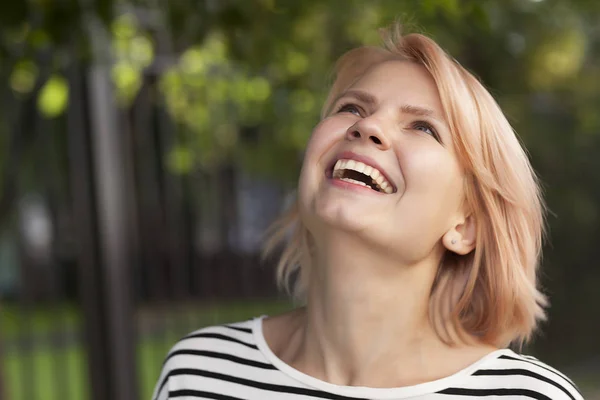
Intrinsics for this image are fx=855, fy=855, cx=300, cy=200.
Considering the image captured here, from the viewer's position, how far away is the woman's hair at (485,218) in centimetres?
126

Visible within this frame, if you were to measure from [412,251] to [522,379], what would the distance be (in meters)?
0.24

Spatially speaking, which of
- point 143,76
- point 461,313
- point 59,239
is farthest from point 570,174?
point 461,313

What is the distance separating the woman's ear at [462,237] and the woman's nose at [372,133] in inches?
7.1

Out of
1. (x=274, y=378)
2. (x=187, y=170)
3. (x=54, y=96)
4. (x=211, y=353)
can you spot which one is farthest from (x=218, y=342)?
(x=187, y=170)

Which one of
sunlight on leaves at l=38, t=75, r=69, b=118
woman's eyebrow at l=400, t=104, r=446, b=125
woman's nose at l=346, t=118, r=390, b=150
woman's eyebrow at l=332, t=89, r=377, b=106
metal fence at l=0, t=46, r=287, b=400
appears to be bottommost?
metal fence at l=0, t=46, r=287, b=400

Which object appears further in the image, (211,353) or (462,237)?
(211,353)

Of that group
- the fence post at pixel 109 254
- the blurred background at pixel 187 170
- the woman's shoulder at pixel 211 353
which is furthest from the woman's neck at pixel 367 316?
the fence post at pixel 109 254

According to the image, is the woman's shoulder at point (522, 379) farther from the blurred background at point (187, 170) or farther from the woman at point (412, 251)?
the blurred background at point (187, 170)

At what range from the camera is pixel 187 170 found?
150 inches

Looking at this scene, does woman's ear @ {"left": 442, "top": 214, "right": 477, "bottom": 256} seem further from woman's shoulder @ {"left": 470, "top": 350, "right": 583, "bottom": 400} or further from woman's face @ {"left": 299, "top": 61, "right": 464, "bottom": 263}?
woman's shoulder @ {"left": 470, "top": 350, "right": 583, "bottom": 400}

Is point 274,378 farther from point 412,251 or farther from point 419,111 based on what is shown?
point 419,111

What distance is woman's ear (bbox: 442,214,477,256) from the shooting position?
1312 millimetres

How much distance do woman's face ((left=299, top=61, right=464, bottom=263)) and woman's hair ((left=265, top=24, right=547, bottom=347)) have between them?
0.09 feet

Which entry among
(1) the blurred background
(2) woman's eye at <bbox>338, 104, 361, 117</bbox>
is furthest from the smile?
(1) the blurred background
